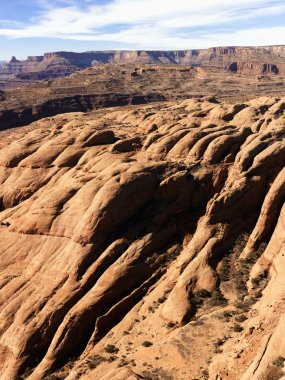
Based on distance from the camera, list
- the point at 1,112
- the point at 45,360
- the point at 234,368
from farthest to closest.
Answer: the point at 1,112 → the point at 45,360 → the point at 234,368

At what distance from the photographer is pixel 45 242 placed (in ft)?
147

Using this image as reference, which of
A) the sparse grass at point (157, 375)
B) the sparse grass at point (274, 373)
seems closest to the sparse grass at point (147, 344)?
the sparse grass at point (157, 375)

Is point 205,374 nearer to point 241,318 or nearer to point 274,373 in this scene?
point 241,318

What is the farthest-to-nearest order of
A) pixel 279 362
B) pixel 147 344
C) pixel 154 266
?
pixel 154 266 < pixel 147 344 < pixel 279 362

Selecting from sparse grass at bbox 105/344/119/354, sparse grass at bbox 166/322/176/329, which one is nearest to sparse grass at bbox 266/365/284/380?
sparse grass at bbox 166/322/176/329

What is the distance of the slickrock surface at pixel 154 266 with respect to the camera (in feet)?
103

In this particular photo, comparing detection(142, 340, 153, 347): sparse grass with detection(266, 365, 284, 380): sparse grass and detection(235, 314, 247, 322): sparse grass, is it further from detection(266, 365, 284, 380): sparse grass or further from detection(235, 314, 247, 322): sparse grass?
detection(266, 365, 284, 380): sparse grass

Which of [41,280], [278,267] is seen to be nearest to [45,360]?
[41,280]

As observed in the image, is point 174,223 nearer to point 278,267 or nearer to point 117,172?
point 117,172

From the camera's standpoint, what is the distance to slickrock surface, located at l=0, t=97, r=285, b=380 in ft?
103

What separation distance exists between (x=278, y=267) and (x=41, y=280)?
2433cm

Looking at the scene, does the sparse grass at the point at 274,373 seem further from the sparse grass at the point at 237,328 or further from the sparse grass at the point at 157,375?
the sparse grass at the point at 157,375

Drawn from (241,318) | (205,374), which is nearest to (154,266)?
(241,318)

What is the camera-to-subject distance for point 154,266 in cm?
4056
